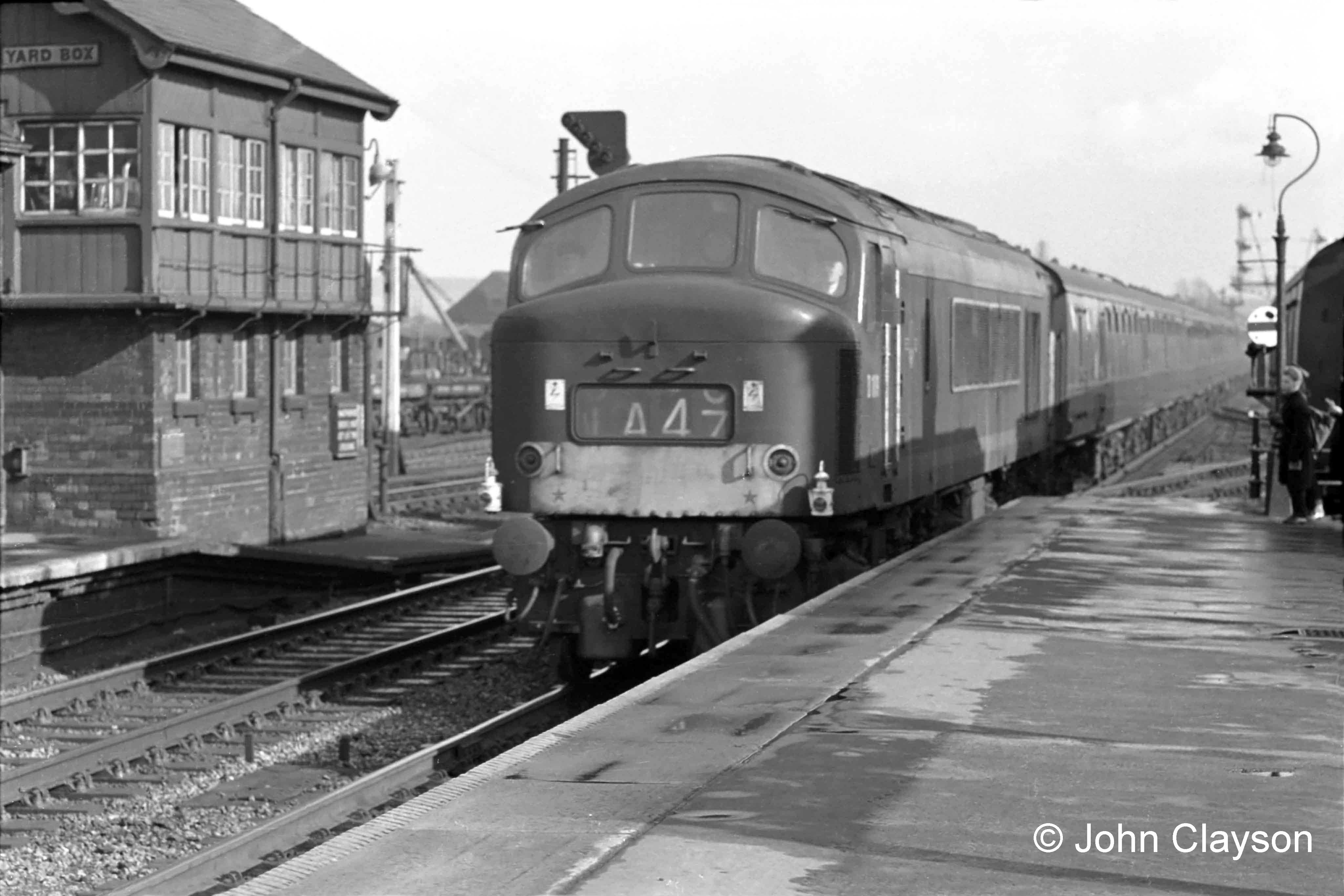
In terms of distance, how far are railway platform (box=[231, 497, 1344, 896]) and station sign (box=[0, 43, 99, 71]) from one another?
542 inches

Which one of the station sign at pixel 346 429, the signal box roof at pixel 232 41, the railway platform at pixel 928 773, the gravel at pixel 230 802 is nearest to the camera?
the railway platform at pixel 928 773

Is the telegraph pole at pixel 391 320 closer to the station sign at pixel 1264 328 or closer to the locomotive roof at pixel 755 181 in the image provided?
the station sign at pixel 1264 328

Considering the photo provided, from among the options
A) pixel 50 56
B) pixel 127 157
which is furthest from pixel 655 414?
pixel 50 56

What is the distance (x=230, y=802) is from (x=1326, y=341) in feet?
48.2

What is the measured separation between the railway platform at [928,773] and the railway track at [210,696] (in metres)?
4.03

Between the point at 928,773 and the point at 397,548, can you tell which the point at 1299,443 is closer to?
the point at 928,773

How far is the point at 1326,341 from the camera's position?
20.7 metres

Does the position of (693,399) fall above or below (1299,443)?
above

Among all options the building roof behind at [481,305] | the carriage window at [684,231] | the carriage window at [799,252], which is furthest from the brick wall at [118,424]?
the building roof behind at [481,305]

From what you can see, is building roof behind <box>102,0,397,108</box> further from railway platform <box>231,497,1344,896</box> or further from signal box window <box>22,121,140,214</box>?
railway platform <box>231,497,1344,896</box>

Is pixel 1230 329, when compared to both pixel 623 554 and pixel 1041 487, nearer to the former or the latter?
pixel 1041 487

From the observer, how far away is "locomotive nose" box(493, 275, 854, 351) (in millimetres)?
11594

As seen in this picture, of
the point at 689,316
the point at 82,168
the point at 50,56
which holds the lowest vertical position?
the point at 689,316

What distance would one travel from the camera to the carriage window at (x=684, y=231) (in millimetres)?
12125
